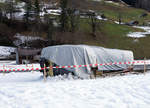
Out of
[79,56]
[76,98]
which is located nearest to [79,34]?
[79,56]

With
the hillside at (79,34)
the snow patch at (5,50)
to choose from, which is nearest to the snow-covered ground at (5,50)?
the snow patch at (5,50)

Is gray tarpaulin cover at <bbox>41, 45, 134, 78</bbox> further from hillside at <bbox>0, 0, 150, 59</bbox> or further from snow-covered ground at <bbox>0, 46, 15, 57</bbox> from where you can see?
snow-covered ground at <bbox>0, 46, 15, 57</bbox>

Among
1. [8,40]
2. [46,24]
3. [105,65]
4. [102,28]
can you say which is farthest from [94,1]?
[105,65]

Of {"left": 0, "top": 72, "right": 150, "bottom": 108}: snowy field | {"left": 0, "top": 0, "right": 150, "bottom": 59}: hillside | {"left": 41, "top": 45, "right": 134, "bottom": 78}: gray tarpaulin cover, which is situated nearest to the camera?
{"left": 0, "top": 72, "right": 150, "bottom": 108}: snowy field

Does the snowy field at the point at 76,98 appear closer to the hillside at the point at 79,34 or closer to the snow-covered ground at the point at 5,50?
the hillside at the point at 79,34

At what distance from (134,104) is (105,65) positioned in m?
7.79

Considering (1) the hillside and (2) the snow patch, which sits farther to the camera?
(1) the hillside

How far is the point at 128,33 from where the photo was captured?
61875 millimetres

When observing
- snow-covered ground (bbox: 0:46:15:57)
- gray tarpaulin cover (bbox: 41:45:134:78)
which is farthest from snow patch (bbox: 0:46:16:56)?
gray tarpaulin cover (bbox: 41:45:134:78)

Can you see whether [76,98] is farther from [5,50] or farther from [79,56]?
[5,50]

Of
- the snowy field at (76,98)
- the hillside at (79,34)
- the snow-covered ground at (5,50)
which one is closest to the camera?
the snowy field at (76,98)

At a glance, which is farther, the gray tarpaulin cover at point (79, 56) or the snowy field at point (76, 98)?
the gray tarpaulin cover at point (79, 56)

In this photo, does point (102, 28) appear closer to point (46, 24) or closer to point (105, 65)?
point (46, 24)

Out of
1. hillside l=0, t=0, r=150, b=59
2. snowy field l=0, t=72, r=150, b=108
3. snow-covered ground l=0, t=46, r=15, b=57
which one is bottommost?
snow-covered ground l=0, t=46, r=15, b=57
